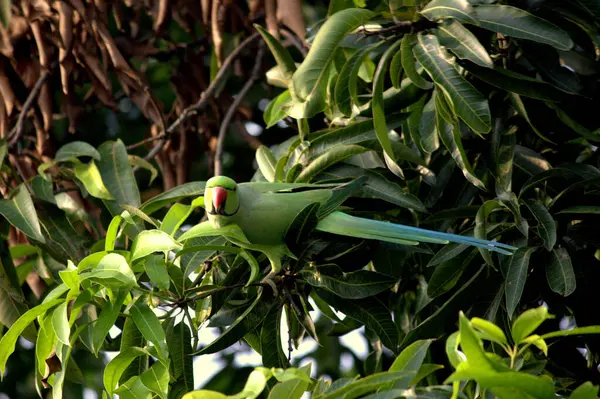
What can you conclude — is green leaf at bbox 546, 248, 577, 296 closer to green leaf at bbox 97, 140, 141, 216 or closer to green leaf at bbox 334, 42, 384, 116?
green leaf at bbox 334, 42, 384, 116

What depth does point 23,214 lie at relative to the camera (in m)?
2.49

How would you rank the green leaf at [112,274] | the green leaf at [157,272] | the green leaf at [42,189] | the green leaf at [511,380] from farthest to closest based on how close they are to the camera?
the green leaf at [42,189] → the green leaf at [157,272] → the green leaf at [112,274] → the green leaf at [511,380]

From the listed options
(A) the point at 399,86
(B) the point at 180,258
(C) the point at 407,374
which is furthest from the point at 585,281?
(B) the point at 180,258

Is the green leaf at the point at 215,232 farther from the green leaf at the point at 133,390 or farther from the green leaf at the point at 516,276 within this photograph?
the green leaf at the point at 516,276

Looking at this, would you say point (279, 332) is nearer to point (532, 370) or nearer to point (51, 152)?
point (532, 370)

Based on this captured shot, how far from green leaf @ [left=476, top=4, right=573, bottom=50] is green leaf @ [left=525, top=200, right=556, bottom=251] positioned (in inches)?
14.8

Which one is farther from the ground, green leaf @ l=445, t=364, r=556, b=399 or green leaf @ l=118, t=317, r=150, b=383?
green leaf @ l=445, t=364, r=556, b=399

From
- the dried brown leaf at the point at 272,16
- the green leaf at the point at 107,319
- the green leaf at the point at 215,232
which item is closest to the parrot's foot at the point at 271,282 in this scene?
the green leaf at the point at 215,232

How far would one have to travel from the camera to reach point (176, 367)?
6.91 feet

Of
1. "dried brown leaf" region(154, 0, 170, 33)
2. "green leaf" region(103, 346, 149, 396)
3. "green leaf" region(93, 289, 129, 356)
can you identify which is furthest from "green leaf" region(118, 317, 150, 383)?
"dried brown leaf" region(154, 0, 170, 33)

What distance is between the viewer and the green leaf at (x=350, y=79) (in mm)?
2266

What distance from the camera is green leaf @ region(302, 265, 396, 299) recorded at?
215 cm

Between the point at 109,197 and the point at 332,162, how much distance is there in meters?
0.63

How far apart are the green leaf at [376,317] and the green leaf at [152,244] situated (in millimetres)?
549
